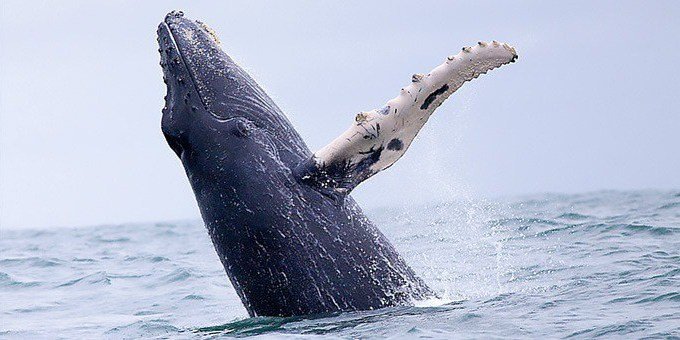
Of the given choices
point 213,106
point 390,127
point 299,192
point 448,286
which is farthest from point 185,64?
point 448,286

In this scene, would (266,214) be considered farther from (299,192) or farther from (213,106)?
(213,106)

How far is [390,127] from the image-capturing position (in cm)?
1013

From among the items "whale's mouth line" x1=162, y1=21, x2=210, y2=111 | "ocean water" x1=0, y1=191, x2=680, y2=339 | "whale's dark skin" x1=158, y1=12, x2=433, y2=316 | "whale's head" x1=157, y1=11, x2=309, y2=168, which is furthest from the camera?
"whale's mouth line" x1=162, y1=21, x2=210, y2=111

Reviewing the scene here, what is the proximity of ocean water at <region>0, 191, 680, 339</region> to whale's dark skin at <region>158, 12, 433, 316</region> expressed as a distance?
23cm

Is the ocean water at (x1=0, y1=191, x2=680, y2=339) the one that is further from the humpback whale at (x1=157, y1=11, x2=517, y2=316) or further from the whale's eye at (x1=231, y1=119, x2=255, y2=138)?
the whale's eye at (x1=231, y1=119, x2=255, y2=138)

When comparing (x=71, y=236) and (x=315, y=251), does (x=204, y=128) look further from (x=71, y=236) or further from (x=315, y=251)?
(x=71, y=236)

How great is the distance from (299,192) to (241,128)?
32.5 inches

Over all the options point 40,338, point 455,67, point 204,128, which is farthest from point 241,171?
point 40,338

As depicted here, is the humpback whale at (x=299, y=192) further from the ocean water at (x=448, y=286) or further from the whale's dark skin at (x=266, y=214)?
the ocean water at (x=448, y=286)

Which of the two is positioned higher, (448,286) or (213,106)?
(213,106)

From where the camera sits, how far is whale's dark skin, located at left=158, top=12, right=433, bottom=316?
10.0m

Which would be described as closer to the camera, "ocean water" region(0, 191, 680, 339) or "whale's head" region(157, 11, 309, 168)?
"ocean water" region(0, 191, 680, 339)

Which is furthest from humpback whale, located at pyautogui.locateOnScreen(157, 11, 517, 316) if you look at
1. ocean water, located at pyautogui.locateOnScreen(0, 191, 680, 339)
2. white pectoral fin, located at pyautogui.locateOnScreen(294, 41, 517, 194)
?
ocean water, located at pyautogui.locateOnScreen(0, 191, 680, 339)

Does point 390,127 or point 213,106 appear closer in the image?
point 390,127
